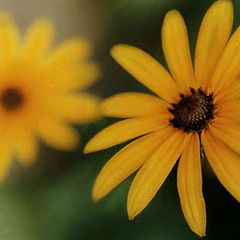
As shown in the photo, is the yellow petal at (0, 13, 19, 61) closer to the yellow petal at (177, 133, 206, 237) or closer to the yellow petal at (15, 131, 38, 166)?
the yellow petal at (15, 131, 38, 166)

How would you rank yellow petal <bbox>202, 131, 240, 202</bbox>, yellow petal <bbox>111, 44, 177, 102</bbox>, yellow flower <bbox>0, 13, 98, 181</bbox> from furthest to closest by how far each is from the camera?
yellow flower <bbox>0, 13, 98, 181</bbox>
yellow petal <bbox>111, 44, 177, 102</bbox>
yellow petal <bbox>202, 131, 240, 202</bbox>

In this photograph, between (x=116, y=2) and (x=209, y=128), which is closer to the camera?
(x=209, y=128)

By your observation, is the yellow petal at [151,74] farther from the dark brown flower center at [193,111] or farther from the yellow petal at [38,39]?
the yellow petal at [38,39]

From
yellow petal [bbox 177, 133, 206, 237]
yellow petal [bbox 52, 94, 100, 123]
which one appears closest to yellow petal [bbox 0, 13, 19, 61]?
yellow petal [bbox 52, 94, 100, 123]

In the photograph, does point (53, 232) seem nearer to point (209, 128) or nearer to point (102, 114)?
point (102, 114)

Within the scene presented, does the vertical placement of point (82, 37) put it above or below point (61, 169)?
above

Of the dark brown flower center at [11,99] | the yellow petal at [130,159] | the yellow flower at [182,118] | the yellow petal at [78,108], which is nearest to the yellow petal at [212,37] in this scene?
the yellow flower at [182,118]

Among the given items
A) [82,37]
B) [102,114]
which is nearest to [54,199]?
[102,114]
